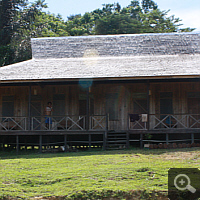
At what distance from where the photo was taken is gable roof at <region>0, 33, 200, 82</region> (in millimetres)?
17703

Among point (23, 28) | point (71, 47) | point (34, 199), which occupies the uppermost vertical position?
point (23, 28)

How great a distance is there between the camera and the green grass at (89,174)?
969 cm

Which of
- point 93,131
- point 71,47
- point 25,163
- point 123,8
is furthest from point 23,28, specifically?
point 25,163

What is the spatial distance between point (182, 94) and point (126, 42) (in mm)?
7205

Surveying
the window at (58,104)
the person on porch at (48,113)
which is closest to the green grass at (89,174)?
A: the person on porch at (48,113)

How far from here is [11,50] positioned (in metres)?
36.9

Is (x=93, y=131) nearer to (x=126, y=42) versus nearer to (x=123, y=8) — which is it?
(x=126, y=42)

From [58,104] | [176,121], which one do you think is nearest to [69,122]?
[58,104]

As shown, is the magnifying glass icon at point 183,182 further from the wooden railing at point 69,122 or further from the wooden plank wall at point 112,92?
the wooden plank wall at point 112,92

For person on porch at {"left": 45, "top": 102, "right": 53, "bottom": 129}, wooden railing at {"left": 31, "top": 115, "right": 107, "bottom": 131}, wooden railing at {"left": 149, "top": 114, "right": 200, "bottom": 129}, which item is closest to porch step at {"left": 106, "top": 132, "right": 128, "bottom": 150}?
wooden railing at {"left": 31, "top": 115, "right": 107, "bottom": 131}

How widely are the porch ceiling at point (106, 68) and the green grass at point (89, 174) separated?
4.48 metres

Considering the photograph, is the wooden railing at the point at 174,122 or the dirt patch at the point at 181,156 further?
the wooden railing at the point at 174,122

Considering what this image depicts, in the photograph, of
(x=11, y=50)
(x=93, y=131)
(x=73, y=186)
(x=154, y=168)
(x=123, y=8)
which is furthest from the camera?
(x=123, y=8)

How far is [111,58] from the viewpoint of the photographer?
75.9 ft
